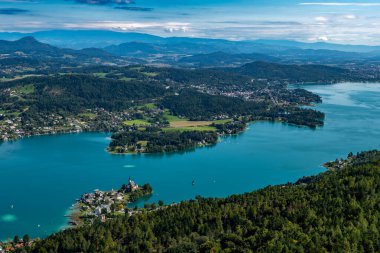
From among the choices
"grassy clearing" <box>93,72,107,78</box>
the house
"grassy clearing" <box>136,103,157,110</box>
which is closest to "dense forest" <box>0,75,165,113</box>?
"grassy clearing" <box>136,103,157,110</box>

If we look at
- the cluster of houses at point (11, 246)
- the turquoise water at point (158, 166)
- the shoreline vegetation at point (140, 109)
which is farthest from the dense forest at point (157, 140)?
the cluster of houses at point (11, 246)

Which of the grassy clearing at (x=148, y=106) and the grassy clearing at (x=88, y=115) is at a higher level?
the grassy clearing at (x=148, y=106)

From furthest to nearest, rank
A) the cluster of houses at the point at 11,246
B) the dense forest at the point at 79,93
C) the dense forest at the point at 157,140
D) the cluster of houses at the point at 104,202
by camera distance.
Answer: the dense forest at the point at 79,93 → the dense forest at the point at 157,140 → the cluster of houses at the point at 104,202 → the cluster of houses at the point at 11,246

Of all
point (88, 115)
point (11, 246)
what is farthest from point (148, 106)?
point (11, 246)

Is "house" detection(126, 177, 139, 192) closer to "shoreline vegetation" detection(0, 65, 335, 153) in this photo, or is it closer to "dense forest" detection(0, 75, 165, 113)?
"shoreline vegetation" detection(0, 65, 335, 153)

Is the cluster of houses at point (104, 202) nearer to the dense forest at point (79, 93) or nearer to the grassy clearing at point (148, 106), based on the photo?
the dense forest at point (79, 93)

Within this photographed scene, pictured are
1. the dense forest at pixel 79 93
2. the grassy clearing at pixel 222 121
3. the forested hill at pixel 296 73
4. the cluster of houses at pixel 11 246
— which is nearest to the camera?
the cluster of houses at pixel 11 246

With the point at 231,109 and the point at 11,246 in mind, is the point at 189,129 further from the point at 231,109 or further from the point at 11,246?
the point at 11,246

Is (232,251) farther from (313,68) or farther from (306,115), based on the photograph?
(313,68)
